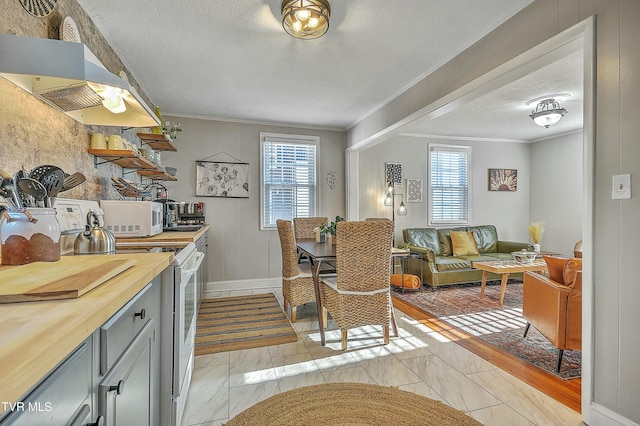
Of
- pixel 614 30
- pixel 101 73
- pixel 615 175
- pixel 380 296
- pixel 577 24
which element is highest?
pixel 577 24

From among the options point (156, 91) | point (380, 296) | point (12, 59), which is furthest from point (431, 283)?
point (12, 59)

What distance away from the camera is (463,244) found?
5.07m

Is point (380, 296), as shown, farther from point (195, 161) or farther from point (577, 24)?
point (195, 161)

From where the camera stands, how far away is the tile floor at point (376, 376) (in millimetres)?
1827

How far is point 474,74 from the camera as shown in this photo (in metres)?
2.47

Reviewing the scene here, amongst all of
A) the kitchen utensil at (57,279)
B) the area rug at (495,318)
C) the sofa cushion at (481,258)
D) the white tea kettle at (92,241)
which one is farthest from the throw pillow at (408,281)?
the kitchen utensil at (57,279)

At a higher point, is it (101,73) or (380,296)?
(101,73)

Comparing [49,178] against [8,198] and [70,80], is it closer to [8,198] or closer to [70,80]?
[8,198]

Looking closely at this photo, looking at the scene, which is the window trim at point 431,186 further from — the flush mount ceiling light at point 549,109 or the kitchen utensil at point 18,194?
the kitchen utensil at point 18,194

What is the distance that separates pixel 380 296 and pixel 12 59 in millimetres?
2580

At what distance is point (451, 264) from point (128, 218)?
4.12 m

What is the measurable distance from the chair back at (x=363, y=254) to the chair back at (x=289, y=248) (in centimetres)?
74

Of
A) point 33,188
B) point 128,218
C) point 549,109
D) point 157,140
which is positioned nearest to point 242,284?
point 157,140

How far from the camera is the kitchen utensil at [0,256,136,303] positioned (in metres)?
0.73
